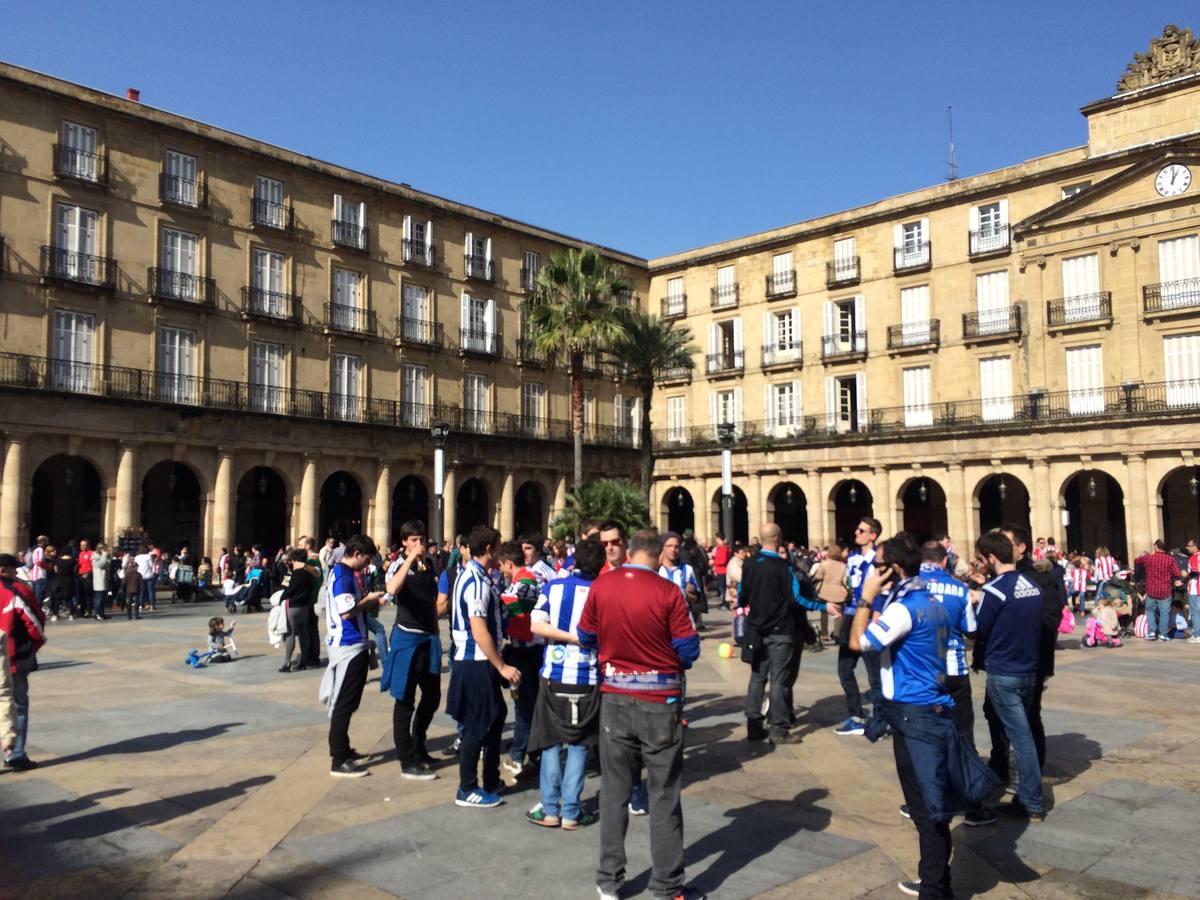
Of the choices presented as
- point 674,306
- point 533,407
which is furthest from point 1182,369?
point 533,407

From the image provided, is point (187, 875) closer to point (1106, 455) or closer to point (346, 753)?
point (346, 753)

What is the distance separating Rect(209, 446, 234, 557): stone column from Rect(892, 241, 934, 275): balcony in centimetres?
2529

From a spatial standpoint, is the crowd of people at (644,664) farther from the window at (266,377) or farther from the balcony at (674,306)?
the balcony at (674,306)

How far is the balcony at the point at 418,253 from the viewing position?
36562 millimetres

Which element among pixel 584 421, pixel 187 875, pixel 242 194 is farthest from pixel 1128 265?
pixel 187 875

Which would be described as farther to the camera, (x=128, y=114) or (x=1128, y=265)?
(x=1128, y=265)

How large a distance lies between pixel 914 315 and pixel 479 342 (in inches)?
664

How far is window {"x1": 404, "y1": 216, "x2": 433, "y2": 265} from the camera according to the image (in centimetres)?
3662

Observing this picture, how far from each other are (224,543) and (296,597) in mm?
19044

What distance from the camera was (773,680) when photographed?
8.76 meters

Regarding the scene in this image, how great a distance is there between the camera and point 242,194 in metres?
32.1

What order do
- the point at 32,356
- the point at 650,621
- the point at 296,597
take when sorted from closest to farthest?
1. the point at 650,621
2. the point at 296,597
3. the point at 32,356

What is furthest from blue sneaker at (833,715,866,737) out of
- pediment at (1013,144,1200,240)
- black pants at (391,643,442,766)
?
pediment at (1013,144,1200,240)

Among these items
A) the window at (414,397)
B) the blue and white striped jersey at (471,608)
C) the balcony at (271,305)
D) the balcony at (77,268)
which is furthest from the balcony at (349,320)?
the blue and white striped jersey at (471,608)
